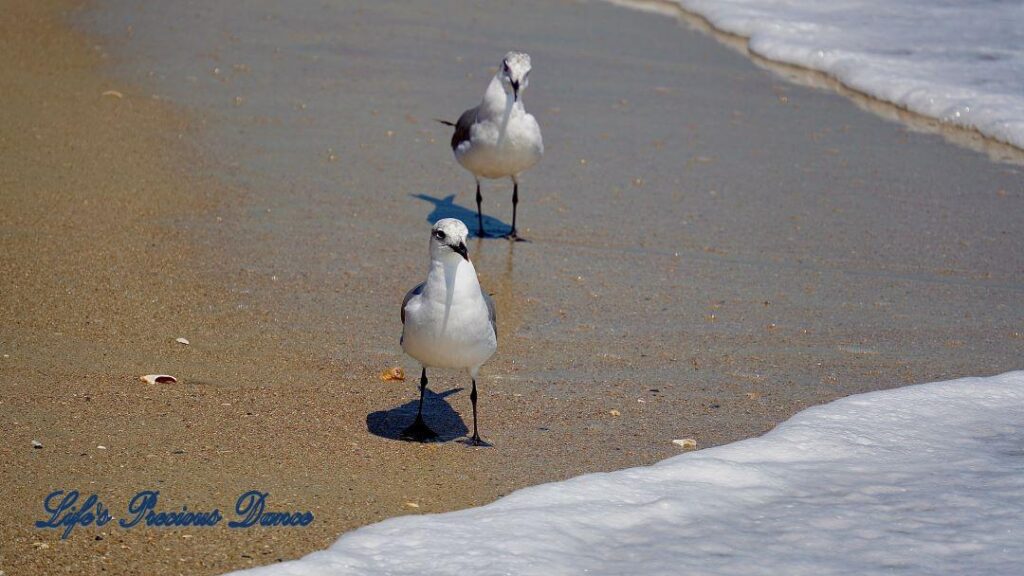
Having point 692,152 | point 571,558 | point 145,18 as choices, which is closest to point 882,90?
point 692,152

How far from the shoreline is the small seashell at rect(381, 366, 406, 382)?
537 centimetres

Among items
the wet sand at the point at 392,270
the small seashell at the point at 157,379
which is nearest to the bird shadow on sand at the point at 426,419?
the wet sand at the point at 392,270

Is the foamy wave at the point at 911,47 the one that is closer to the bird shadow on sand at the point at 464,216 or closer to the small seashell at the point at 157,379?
the bird shadow on sand at the point at 464,216

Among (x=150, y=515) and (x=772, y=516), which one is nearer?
(x=150, y=515)

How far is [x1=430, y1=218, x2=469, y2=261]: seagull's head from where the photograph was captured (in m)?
4.69

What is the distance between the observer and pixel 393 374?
5309 millimetres

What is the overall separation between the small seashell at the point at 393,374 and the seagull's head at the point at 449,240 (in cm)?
73

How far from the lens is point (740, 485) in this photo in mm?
4559

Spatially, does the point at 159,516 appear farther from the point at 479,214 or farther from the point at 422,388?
the point at 479,214

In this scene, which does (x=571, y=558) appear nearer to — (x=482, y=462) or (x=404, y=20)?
(x=482, y=462)

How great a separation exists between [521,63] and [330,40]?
3966 millimetres

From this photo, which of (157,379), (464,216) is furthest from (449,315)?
(464,216)

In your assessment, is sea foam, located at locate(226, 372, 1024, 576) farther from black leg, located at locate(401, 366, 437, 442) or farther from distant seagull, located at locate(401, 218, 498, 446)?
distant seagull, located at locate(401, 218, 498, 446)

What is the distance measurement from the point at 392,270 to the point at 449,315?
181 centimetres
